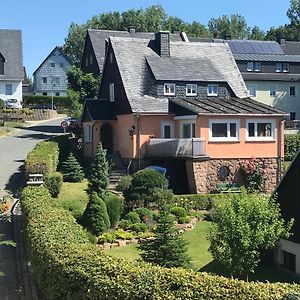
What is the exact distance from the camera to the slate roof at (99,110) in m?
40.8

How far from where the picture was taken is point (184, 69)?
4022 cm

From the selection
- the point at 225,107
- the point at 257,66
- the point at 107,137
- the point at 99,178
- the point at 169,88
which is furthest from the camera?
the point at 257,66

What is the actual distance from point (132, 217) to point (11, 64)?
53.1 m

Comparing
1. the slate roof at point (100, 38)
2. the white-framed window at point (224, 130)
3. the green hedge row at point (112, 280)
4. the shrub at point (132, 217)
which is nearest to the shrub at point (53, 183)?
the shrub at point (132, 217)

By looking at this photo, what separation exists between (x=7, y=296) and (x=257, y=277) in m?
8.82

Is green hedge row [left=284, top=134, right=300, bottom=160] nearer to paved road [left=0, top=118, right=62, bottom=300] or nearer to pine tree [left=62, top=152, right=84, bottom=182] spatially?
pine tree [left=62, top=152, right=84, bottom=182]

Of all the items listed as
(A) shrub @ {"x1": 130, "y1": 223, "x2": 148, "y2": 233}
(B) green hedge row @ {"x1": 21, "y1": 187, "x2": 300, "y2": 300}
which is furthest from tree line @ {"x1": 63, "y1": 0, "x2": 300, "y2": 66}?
(B) green hedge row @ {"x1": 21, "y1": 187, "x2": 300, "y2": 300}

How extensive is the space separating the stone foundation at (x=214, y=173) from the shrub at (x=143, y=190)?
4775 mm

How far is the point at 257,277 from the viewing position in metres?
19.9

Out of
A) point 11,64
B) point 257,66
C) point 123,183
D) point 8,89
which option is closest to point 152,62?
point 123,183

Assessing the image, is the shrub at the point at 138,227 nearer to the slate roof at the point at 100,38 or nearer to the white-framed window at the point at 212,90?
the white-framed window at the point at 212,90

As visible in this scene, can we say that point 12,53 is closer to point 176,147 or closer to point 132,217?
point 176,147

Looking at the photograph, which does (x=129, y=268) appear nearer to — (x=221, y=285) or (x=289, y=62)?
(x=221, y=285)

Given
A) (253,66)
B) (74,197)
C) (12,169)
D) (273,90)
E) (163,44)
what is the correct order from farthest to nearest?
(253,66) < (273,90) < (163,44) < (12,169) < (74,197)
